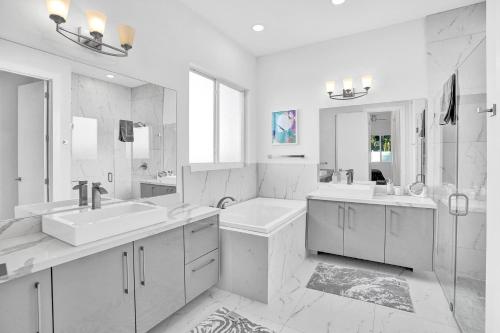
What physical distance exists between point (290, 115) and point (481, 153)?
236cm

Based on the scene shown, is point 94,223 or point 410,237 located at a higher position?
point 94,223

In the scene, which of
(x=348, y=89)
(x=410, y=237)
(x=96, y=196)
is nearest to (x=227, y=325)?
(x=96, y=196)

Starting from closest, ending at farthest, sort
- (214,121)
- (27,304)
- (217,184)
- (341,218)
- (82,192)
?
1. (27,304)
2. (82,192)
3. (341,218)
4. (217,184)
5. (214,121)

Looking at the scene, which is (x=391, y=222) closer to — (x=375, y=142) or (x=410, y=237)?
(x=410, y=237)

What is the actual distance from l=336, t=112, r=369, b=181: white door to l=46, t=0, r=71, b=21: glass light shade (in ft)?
9.59

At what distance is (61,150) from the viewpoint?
1.75 meters

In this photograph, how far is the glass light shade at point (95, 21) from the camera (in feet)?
5.68

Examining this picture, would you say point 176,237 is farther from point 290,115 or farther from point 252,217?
point 290,115

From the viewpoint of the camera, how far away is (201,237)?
2.15m

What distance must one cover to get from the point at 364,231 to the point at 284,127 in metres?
1.70

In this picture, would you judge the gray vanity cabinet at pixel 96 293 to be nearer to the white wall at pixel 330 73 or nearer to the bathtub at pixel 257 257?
the bathtub at pixel 257 257

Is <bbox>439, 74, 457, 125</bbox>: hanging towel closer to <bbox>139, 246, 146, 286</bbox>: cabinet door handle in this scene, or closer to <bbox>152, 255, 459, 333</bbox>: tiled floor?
<bbox>152, 255, 459, 333</bbox>: tiled floor

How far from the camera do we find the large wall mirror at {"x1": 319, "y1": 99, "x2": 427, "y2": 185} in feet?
9.96
